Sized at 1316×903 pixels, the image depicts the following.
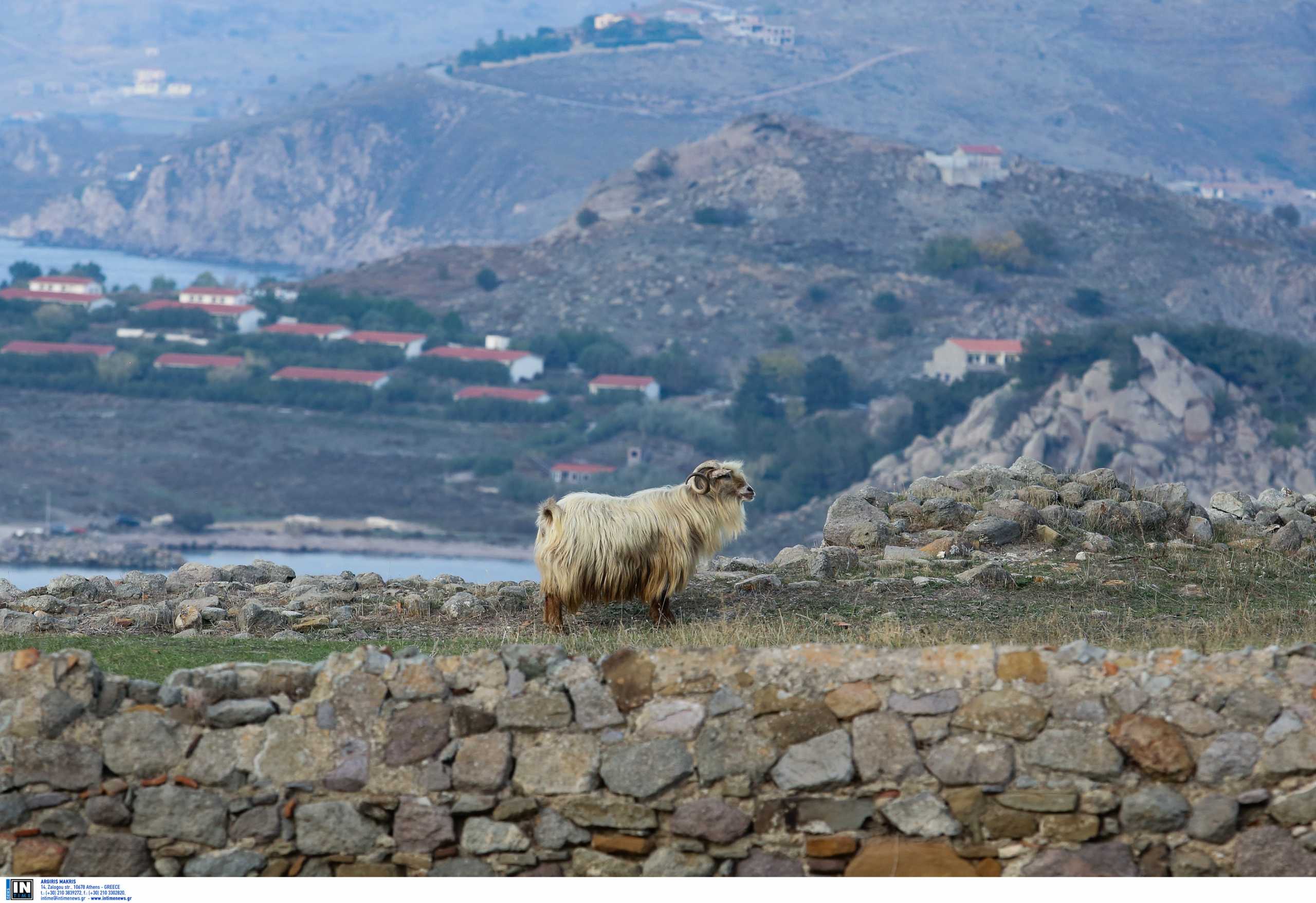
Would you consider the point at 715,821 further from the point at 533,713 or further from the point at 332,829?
the point at 332,829

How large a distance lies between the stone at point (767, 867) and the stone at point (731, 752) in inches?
14.8

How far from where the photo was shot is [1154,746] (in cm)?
966

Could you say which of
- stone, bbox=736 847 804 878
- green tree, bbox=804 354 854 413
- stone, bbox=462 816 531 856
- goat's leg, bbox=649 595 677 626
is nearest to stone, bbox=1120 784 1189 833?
stone, bbox=736 847 804 878

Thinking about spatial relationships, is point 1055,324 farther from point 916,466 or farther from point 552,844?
point 552,844

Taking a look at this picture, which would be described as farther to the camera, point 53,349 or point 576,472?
point 53,349

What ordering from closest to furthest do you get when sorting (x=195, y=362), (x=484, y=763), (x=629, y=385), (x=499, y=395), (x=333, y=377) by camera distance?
(x=484, y=763) < (x=629, y=385) < (x=499, y=395) < (x=333, y=377) < (x=195, y=362)

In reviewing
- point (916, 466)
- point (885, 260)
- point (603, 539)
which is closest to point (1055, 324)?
point (885, 260)

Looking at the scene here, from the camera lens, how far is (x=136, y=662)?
1235cm

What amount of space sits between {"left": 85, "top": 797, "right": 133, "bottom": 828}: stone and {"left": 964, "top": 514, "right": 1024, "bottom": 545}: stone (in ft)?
31.3

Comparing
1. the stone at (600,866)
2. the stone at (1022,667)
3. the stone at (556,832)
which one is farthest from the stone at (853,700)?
the stone at (556,832)

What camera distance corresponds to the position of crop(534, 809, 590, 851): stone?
9789 millimetres

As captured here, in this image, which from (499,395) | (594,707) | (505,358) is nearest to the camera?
(594,707)

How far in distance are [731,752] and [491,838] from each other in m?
1.24

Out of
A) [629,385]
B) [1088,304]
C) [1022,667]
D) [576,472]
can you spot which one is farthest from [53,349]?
[1022,667]
